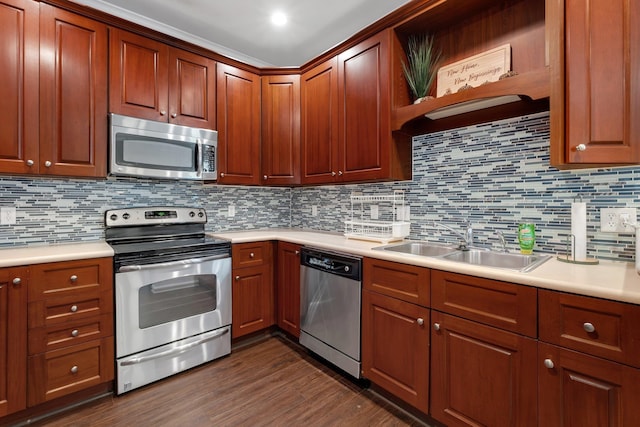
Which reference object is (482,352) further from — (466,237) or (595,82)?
(595,82)

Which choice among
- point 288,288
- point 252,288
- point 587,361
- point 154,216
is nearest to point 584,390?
point 587,361

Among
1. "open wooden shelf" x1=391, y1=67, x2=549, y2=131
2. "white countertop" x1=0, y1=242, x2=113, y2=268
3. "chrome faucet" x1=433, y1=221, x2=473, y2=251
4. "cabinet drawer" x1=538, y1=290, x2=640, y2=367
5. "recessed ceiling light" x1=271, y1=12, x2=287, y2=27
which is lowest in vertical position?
"cabinet drawer" x1=538, y1=290, x2=640, y2=367

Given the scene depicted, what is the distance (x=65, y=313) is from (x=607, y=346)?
2.49 m

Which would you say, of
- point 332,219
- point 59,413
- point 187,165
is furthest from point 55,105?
point 332,219

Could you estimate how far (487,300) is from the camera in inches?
52.2

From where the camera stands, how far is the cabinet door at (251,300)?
2.39m

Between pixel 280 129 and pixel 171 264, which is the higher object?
pixel 280 129

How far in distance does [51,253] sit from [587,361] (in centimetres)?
256

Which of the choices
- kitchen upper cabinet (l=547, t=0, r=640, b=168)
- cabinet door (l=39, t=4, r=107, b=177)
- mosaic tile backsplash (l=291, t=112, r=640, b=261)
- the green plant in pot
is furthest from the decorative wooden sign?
cabinet door (l=39, t=4, r=107, b=177)

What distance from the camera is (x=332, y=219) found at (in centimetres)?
295

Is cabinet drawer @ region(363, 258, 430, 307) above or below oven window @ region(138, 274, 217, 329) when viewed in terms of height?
above

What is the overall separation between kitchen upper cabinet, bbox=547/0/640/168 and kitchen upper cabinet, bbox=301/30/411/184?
3.07ft

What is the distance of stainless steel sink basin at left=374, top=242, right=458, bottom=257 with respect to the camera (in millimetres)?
2002

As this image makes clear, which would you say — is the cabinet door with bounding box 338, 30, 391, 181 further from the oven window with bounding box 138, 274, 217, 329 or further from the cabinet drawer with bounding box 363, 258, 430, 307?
the oven window with bounding box 138, 274, 217, 329
